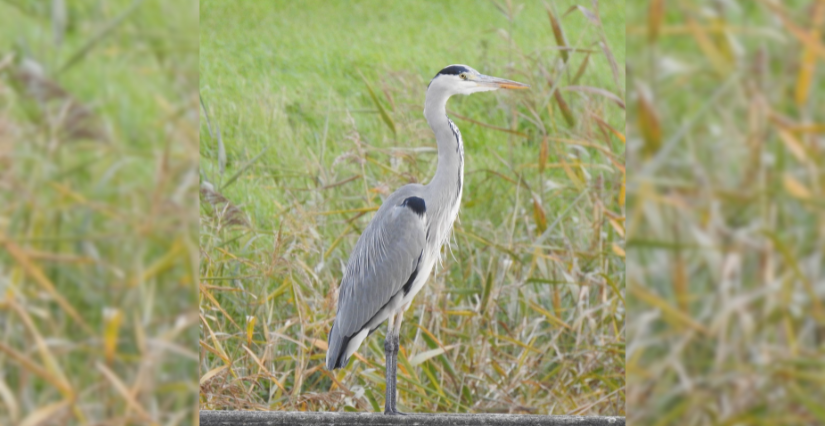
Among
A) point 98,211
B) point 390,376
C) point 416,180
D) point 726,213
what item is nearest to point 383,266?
point 390,376

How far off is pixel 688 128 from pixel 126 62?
102 centimetres

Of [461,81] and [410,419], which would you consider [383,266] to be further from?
[461,81]

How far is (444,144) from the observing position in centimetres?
202

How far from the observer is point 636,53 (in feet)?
3.61

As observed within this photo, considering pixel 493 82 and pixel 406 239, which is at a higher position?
pixel 493 82

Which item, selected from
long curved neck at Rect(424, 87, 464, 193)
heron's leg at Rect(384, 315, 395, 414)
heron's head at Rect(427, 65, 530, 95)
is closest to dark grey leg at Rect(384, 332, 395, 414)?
heron's leg at Rect(384, 315, 395, 414)

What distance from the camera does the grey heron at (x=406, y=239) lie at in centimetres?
199

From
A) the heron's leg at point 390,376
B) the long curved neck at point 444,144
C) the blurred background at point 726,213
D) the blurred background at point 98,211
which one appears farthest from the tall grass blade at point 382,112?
the blurred background at point 726,213

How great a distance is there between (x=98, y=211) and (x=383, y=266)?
0.70 m

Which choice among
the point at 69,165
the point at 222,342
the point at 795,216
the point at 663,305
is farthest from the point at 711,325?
the point at 222,342

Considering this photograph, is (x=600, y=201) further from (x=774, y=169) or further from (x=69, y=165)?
(x=69, y=165)

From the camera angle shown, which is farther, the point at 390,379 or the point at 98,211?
the point at 390,379

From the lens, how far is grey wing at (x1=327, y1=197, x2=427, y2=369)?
6.52 feet

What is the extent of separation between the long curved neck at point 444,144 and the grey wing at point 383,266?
92 mm
